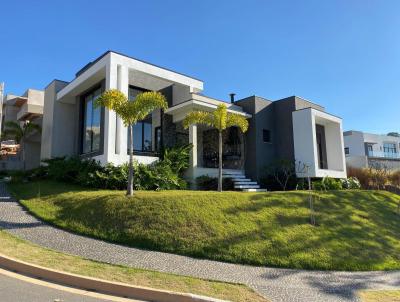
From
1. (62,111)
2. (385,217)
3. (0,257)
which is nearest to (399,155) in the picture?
(385,217)

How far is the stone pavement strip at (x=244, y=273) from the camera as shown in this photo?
21.5 ft

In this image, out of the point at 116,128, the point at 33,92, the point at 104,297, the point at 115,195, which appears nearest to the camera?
the point at 104,297

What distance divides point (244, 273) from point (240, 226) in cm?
234

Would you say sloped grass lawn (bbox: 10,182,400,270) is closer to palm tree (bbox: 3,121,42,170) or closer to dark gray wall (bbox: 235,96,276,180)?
dark gray wall (bbox: 235,96,276,180)

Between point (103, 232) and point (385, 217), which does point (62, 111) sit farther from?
point (385, 217)

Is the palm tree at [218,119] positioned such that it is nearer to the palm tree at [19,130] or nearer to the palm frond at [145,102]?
the palm frond at [145,102]

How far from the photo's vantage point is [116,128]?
15984 millimetres

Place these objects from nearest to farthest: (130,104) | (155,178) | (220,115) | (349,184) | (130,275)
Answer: (130,275), (130,104), (220,115), (155,178), (349,184)

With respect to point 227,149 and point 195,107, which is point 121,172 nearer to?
point 195,107

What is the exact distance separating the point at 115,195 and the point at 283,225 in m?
5.59

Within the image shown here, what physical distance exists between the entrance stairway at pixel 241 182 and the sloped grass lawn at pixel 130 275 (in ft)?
35.9

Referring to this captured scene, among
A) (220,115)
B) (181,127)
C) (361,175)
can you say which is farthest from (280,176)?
(361,175)

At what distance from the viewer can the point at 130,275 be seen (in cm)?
662

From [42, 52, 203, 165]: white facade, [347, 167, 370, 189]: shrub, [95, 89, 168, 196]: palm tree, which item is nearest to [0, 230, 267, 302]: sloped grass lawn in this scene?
[95, 89, 168, 196]: palm tree
